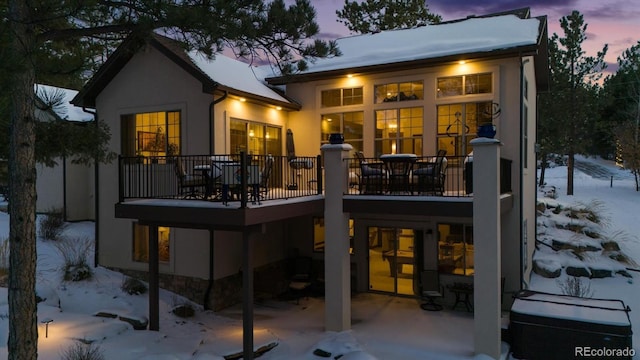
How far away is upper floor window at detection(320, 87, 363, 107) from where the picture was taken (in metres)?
12.6

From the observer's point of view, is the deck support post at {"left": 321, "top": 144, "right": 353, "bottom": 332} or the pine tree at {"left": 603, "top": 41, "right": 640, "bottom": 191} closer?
the deck support post at {"left": 321, "top": 144, "right": 353, "bottom": 332}

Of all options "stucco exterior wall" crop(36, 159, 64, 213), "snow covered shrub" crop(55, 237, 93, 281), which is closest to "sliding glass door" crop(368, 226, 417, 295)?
"snow covered shrub" crop(55, 237, 93, 281)

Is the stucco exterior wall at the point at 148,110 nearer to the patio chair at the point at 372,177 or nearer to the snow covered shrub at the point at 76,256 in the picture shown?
the snow covered shrub at the point at 76,256

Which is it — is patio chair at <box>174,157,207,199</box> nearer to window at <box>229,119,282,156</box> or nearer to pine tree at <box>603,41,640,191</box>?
window at <box>229,119,282,156</box>

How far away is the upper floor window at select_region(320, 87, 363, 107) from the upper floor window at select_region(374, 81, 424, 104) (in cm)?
54

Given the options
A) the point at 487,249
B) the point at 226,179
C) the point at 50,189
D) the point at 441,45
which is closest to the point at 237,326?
the point at 226,179

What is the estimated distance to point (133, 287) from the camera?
11055 mm

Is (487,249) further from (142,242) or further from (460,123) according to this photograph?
(142,242)

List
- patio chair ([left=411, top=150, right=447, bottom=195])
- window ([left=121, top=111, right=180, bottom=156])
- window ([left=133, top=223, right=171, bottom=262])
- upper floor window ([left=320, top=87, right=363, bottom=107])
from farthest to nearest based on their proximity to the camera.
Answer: upper floor window ([left=320, top=87, right=363, bottom=107])
window ([left=133, top=223, right=171, bottom=262])
window ([left=121, top=111, right=180, bottom=156])
patio chair ([left=411, top=150, right=447, bottom=195])

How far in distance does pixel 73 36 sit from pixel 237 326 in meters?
6.65

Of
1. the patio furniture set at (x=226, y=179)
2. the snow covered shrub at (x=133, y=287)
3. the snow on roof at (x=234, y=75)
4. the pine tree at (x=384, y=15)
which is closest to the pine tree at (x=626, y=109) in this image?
the pine tree at (x=384, y=15)

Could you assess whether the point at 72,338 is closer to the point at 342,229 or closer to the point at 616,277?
the point at 342,229

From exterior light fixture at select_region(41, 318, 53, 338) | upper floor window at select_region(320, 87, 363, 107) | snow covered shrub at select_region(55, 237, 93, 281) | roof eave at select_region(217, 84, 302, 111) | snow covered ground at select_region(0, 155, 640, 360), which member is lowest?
snow covered ground at select_region(0, 155, 640, 360)

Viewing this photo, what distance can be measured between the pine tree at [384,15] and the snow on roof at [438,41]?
12.8 meters
